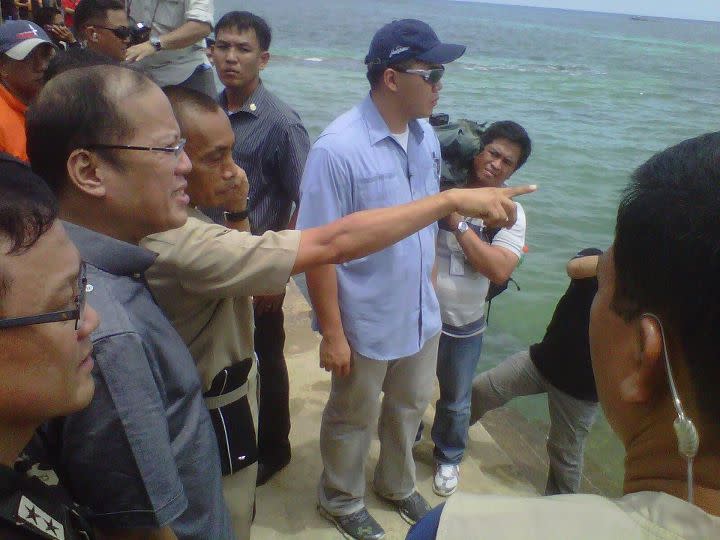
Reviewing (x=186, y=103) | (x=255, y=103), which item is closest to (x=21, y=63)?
(x=255, y=103)

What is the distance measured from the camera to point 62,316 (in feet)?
3.53

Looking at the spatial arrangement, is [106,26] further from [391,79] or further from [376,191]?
[376,191]

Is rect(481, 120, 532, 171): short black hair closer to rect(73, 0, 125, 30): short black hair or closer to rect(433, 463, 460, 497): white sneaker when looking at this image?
rect(433, 463, 460, 497): white sneaker

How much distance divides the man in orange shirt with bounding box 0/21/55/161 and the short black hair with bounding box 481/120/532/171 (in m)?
2.27

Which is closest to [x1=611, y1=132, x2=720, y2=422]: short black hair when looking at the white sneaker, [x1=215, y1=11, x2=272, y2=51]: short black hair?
the white sneaker

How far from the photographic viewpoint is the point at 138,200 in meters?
1.51

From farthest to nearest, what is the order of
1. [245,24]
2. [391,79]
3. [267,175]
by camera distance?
[245,24] → [267,175] → [391,79]

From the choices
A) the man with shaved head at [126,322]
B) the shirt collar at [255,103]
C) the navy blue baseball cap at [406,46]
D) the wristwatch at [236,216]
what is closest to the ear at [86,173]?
the man with shaved head at [126,322]

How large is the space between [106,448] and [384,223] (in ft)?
3.35

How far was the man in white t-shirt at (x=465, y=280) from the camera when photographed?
2.98m

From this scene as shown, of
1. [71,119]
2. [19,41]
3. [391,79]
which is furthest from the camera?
[19,41]

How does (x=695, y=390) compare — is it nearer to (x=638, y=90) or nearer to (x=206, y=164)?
(x=206, y=164)

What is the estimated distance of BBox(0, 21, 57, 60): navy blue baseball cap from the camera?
125 inches

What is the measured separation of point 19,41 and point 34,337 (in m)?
2.75
